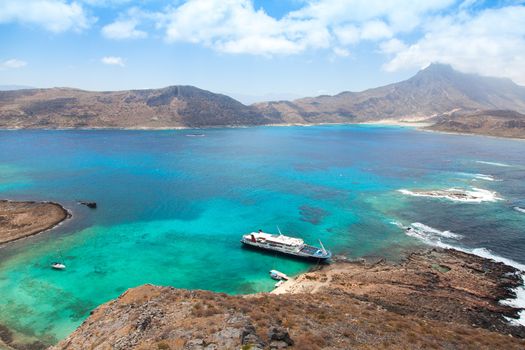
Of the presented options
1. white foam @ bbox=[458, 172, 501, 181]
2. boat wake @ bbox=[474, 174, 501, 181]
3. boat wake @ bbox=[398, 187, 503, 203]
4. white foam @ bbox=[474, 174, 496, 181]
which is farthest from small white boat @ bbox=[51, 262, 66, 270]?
white foam @ bbox=[474, 174, 496, 181]

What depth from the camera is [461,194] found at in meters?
112

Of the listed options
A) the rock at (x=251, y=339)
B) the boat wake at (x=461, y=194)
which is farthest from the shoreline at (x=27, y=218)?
the boat wake at (x=461, y=194)

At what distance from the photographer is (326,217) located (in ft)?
308

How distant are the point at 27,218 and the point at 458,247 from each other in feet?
325

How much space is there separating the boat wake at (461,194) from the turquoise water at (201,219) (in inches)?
165

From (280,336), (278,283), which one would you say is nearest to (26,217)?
(278,283)

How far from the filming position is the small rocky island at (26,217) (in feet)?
258

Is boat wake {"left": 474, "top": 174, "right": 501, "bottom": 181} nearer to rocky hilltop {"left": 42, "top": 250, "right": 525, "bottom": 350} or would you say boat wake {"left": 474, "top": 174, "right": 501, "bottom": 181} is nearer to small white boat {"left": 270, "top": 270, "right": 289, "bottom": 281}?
rocky hilltop {"left": 42, "top": 250, "right": 525, "bottom": 350}

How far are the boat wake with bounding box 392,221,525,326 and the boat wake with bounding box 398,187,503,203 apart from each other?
1114 inches

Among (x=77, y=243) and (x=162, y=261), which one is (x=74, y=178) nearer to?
(x=77, y=243)

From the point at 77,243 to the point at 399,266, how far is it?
2564 inches

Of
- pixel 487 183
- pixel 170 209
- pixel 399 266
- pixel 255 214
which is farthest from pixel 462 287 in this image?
pixel 487 183

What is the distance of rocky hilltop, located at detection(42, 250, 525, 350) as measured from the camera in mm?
30984

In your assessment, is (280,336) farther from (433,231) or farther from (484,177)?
(484,177)
